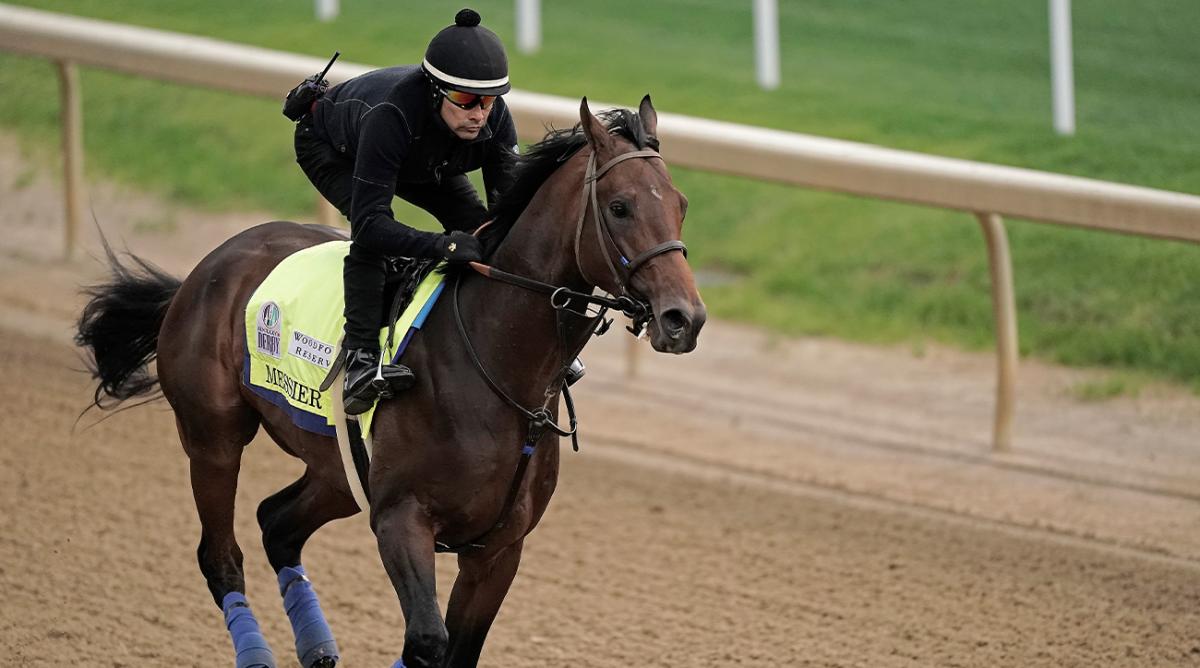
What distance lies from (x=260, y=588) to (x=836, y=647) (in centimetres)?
223

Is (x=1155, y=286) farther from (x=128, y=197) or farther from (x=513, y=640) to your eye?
(x=128, y=197)

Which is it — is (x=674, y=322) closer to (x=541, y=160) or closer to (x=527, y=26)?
(x=541, y=160)

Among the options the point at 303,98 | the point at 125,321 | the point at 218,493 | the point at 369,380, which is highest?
the point at 303,98

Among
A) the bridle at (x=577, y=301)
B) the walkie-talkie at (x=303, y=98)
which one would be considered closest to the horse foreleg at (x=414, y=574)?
the bridle at (x=577, y=301)

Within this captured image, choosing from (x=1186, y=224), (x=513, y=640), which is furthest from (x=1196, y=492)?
(x=513, y=640)

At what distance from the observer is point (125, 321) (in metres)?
5.56

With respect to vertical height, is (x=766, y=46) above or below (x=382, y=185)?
below

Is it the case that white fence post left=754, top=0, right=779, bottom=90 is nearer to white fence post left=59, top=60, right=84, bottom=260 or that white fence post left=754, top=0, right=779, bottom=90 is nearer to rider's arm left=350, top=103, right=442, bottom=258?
white fence post left=59, top=60, right=84, bottom=260

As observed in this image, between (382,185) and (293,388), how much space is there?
0.80 meters

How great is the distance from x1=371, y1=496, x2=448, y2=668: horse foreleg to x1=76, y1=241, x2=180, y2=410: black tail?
1.64 meters

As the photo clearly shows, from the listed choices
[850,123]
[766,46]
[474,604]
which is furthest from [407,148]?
[766,46]

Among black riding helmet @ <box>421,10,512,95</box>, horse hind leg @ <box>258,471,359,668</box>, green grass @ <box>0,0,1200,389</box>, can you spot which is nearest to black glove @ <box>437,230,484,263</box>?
black riding helmet @ <box>421,10,512,95</box>

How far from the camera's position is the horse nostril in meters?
3.71

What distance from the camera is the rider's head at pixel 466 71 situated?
421 cm
